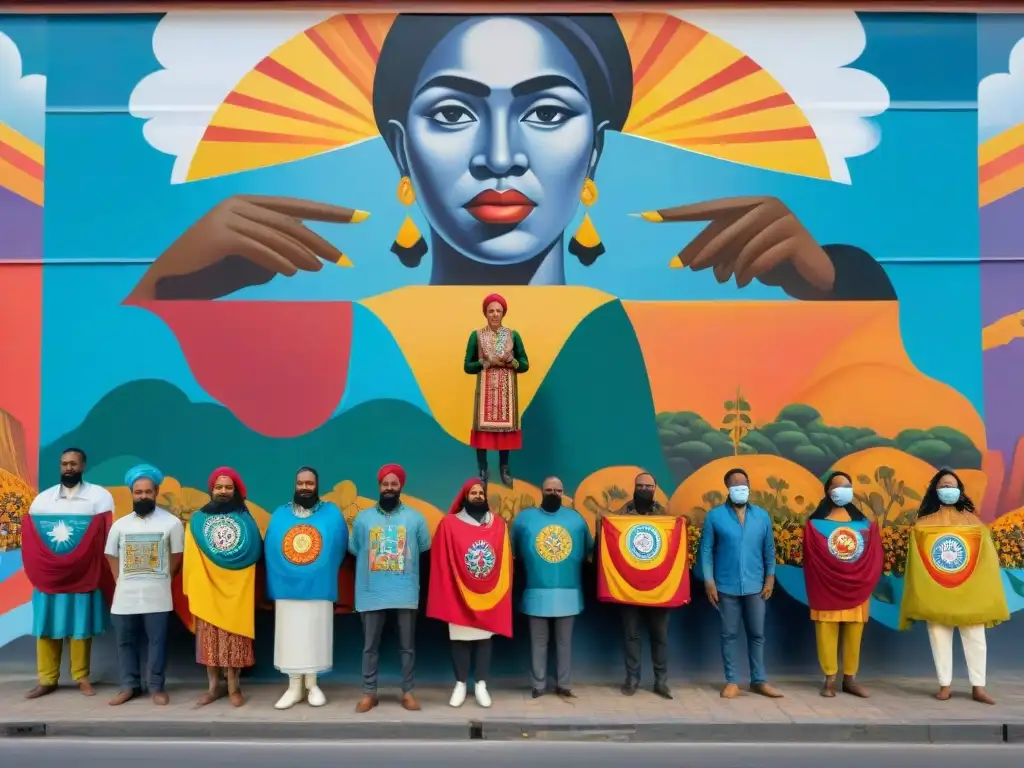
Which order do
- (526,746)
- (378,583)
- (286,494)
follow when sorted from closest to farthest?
1. (526,746)
2. (378,583)
3. (286,494)

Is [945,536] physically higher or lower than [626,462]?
lower

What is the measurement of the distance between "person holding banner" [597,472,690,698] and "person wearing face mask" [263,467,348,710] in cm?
234

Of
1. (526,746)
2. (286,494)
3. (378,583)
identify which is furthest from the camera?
(286,494)

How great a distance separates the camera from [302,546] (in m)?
8.02

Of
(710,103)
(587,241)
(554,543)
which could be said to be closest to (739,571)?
(554,543)

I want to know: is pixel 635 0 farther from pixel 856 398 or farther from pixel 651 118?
pixel 856 398

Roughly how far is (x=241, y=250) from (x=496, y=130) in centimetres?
282

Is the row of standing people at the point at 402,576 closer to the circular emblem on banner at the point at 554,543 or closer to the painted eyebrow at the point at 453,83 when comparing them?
the circular emblem on banner at the point at 554,543

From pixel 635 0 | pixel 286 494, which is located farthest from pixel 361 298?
pixel 635 0

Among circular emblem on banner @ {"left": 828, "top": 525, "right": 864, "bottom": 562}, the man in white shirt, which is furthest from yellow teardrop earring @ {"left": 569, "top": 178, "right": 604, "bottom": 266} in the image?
the man in white shirt

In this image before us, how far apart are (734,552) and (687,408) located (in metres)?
1.59

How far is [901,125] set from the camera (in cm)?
951

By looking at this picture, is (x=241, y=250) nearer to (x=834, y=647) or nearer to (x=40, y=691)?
(x=40, y=691)

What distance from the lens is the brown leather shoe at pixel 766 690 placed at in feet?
27.2
